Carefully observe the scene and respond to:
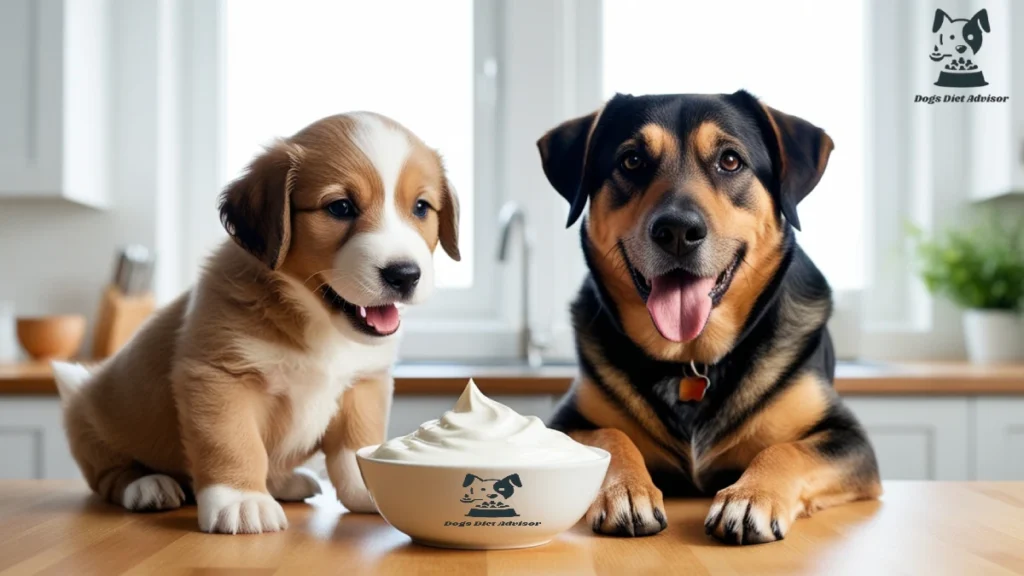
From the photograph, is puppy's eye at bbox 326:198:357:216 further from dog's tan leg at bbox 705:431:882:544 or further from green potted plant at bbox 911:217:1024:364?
green potted plant at bbox 911:217:1024:364

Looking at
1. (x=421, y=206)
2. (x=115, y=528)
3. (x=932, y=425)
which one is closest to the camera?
(x=115, y=528)

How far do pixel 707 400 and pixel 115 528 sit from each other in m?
0.73

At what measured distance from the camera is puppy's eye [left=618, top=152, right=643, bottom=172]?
1420 millimetres

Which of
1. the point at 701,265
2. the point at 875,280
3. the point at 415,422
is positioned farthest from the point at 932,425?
the point at 701,265

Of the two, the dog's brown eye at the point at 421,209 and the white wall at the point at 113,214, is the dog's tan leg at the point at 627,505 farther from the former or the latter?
the white wall at the point at 113,214

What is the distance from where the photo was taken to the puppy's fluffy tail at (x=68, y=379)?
137cm

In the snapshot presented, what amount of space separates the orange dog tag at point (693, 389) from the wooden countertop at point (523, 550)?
17cm

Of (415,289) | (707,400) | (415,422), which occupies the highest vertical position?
(415,289)

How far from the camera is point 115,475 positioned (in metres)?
1.26

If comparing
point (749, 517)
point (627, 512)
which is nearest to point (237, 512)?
point (627, 512)

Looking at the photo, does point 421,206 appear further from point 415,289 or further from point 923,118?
point 923,118

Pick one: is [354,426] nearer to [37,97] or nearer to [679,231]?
[679,231]

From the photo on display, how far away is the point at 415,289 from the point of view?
3.71 ft

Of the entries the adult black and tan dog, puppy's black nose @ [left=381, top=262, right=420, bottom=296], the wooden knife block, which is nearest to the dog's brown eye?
puppy's black nose @ [left=381, top=262, right=420, bottom=296]
